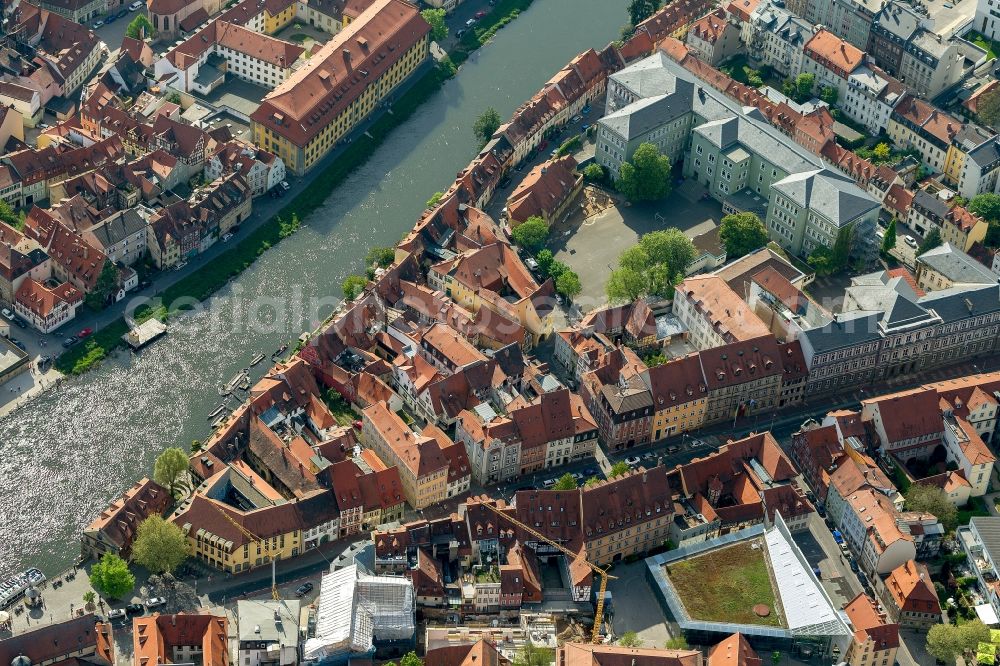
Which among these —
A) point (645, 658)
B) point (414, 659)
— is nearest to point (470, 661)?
point (414, 659)

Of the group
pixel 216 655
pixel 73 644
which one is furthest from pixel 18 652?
pixel 216 655

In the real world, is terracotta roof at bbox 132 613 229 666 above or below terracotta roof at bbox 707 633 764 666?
above

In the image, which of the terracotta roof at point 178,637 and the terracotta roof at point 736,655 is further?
Answer: the terracotta roof at point 178,637

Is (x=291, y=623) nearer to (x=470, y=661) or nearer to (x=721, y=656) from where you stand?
(x=470, y=661)

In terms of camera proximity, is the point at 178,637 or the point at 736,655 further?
the point at 178,637

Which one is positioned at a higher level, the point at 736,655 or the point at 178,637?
the point at 178,637

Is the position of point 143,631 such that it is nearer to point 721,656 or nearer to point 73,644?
point 73,644

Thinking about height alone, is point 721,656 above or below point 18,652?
below

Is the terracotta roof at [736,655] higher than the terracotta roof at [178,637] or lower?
lower

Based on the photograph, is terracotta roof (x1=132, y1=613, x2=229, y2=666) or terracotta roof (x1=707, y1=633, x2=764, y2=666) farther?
terracotta roof (x1=132, y1=613, x2=229, y2=666)
